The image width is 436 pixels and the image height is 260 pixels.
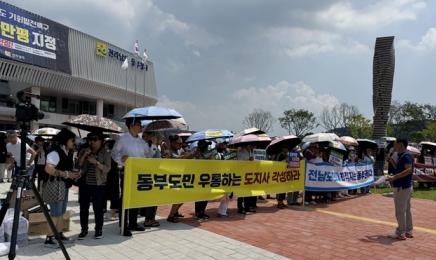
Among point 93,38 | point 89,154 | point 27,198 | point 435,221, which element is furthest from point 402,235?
point 93,38

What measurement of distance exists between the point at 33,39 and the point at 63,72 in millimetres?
4372

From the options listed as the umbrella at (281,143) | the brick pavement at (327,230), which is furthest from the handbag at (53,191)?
the umbrella at (281,143)

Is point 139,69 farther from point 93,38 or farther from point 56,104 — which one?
point 56,104

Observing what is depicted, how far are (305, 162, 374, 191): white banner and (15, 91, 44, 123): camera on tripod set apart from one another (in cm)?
721

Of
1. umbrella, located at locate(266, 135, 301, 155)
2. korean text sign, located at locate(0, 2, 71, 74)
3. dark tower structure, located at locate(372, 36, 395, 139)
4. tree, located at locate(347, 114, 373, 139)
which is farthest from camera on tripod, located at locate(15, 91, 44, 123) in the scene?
tree, located at locate(347, 114, 373, 139)

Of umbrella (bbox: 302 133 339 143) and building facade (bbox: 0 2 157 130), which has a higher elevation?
building facade (bbox: 0 2 157 130)

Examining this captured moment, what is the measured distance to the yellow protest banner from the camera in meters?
5.80

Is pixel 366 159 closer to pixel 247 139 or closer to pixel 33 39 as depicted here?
pixel 247 139

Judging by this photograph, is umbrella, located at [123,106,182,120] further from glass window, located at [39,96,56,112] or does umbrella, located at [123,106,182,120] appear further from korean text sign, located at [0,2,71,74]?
glass window, located at [39,96,56,112]

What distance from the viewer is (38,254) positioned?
4.52 meters

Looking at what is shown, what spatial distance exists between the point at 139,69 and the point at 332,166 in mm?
39057

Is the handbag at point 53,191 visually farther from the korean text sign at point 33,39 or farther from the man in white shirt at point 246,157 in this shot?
the korean text sign at point 33,39

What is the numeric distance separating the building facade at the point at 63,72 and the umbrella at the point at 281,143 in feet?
84.1

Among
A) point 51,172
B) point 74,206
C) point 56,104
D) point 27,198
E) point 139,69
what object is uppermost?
point 139,69
